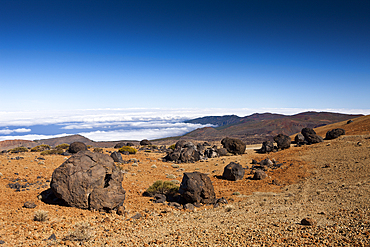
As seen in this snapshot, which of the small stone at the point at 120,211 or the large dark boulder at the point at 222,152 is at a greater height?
the small stone at the point at 120,211

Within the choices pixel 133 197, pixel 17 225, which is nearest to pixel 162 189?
pixel 133 197

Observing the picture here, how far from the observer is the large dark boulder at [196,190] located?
1230 centimetres

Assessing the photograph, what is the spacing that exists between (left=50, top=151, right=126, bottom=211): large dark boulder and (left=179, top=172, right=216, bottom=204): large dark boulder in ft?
12.3

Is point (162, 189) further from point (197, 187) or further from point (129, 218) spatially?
point (129, 218)

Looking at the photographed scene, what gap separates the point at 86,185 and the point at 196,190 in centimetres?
609

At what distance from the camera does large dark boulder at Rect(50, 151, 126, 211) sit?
10.1 meters

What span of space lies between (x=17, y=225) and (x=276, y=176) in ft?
63.0

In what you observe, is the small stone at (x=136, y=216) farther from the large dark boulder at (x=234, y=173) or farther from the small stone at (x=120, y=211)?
the large dark boulder at (x=234, y=173)

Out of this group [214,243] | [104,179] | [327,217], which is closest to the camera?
[214,243]

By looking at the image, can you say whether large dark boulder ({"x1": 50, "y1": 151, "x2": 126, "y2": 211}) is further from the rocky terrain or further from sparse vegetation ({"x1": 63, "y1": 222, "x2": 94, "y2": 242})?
sparse vegetation ({"x1": 63, "y1": 222, "x2": 94, "y2": 242})

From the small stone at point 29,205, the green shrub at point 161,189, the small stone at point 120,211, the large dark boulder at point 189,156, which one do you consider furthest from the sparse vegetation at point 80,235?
the large dark boulder at point 189,156

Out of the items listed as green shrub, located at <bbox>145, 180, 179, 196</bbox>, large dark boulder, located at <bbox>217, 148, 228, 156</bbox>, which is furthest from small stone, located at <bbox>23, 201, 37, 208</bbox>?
large dark boulder, located at <bbox>217, 148, 228, 156</bbox>

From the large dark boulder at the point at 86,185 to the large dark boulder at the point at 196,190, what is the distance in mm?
3748

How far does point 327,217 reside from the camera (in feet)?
26.1
